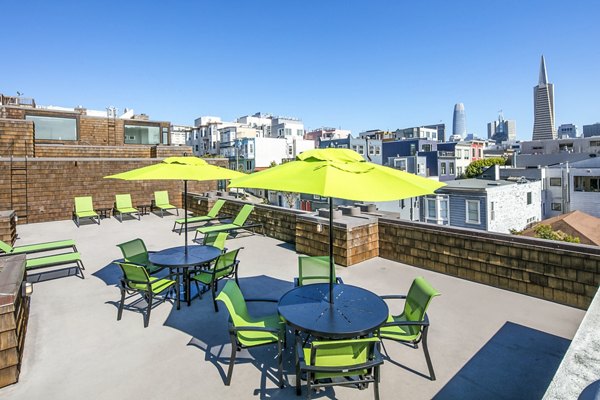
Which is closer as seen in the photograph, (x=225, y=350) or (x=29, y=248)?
(x=225, y=350)

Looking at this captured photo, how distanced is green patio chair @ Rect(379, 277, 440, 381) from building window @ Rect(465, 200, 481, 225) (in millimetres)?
20866

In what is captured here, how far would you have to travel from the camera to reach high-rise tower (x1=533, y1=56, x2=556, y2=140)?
150625mm

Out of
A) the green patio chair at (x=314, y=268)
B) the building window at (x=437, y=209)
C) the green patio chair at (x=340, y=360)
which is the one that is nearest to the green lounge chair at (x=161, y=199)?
the green patio chair at (x=314, y=268)

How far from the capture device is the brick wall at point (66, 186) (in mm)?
12203

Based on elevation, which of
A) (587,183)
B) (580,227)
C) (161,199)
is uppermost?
(587,183)

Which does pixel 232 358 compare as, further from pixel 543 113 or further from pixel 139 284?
pixel 543 113

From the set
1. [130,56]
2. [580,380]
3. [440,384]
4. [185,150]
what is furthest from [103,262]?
[130,56]

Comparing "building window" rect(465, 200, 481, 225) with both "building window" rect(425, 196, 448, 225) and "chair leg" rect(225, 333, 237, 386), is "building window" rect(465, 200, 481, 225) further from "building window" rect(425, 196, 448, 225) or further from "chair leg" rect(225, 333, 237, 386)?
"chair leg" rect(225, 333, 237, 386)

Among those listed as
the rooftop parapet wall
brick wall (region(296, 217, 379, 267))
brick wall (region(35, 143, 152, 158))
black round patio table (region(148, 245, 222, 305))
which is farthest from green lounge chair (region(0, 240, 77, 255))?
brick wall (region(35, 143, 152, 158))

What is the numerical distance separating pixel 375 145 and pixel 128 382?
4808 centimetres

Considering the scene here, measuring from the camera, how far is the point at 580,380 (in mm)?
1609

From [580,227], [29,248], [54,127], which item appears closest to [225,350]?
[29,248]

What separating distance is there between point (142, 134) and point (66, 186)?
10.7 meters

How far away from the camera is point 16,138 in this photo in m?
13.4
